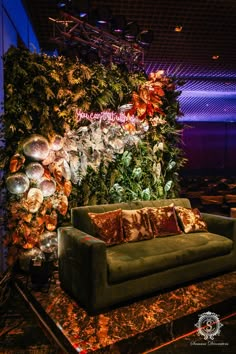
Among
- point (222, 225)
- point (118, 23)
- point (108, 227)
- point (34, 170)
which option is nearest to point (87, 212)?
point (108, 227)

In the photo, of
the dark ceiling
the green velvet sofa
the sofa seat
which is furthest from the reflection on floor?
the dark ceiling

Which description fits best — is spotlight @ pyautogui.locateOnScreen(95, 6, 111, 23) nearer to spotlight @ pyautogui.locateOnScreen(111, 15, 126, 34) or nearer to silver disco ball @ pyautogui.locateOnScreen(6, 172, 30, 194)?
spotlight @ pyautogui.locateOnScreen(111, 15, 126, 34)

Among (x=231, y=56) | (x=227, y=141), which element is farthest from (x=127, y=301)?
(x=227, y=141)

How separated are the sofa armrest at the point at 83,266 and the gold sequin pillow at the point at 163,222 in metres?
1.01

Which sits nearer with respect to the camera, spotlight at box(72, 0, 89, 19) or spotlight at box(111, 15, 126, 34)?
spotlight at box(72, 0, 89, 19)

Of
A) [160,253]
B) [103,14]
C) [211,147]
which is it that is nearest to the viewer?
[160,253]

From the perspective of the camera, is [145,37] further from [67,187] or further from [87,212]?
[87,212]

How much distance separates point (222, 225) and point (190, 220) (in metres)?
0.39

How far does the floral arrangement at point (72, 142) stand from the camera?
3.36m

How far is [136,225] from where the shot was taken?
341 cm

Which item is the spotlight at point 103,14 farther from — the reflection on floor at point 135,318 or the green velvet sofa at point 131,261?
the reflection on floor at point 135,318

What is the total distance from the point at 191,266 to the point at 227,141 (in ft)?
38.9

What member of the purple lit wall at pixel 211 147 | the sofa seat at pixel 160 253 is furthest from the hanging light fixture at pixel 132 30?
the purple lit wall at pixel 211 147

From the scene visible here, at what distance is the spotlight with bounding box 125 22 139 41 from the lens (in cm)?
499
